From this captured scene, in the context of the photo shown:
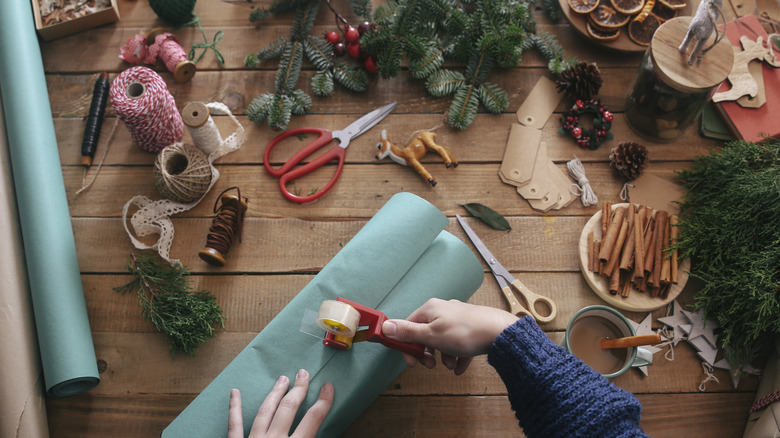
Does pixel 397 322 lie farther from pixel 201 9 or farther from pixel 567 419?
pixel 201 9

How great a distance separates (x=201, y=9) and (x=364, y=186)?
28.6 inches

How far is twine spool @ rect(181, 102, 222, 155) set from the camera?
45.9 inches

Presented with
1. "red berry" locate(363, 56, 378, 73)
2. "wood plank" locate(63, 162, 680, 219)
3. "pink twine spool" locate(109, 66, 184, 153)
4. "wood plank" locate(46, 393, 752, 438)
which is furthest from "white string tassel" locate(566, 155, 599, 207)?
"pink twine spool" locate(109, 66, 184, 153)

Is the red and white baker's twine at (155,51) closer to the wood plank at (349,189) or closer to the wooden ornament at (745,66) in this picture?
the wood plank at (349,189)

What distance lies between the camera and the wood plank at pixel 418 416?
107 cm

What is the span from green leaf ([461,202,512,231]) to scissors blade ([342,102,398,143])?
1.04ft

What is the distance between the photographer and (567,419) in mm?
753

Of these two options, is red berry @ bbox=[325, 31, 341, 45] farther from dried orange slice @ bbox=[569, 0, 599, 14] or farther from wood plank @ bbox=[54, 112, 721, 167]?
dried orange slice @ bbox=[569, 0, 599, 14]

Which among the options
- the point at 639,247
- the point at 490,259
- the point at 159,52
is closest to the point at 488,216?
the point at 490,259

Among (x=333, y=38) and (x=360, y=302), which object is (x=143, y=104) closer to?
(x=333, y=38)

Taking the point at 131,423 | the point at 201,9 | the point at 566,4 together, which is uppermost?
the point at 566,4

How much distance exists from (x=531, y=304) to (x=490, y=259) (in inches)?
5.3

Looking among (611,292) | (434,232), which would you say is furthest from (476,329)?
(611,292)

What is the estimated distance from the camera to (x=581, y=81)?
129 cm
